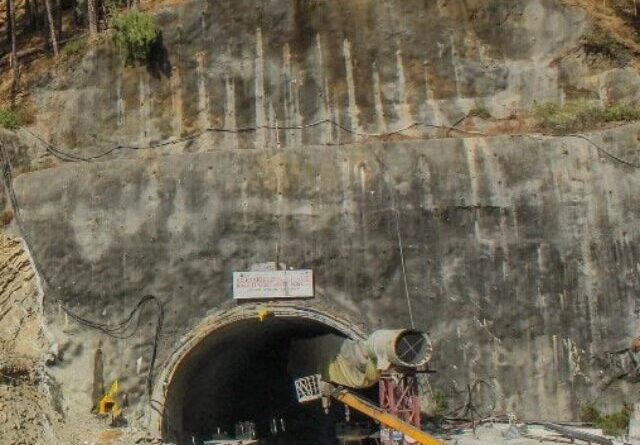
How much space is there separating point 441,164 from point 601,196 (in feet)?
13.8

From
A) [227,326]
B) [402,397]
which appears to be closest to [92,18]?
[227,326]

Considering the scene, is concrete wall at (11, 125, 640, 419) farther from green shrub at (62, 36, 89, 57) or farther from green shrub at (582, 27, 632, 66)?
green shrub at (62, 36, 89, 57)

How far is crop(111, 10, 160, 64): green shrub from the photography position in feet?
85.1

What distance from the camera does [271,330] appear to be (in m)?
25.7

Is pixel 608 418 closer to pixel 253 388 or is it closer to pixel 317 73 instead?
pixel 317 73

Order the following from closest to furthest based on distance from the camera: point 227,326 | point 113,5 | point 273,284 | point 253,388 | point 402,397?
point 402,397, point 273,284, point 227,326, point 113,5, point 253,388

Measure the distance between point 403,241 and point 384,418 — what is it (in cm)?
567

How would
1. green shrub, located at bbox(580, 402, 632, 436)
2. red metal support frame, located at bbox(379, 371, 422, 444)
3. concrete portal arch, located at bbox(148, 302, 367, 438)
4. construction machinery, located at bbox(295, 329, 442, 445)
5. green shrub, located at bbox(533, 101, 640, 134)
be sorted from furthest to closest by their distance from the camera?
green shrub, located at bbox(533, 101, 640, 134) → concrete portal arch, located at bbox(148, 302, 367, 438) → green shrub, located at bbox(580, 402, 632, 436) → red metal support frame, located at bbox(379, 371, 422, 444) → construction machinery, located at bbox(295, 329, 442, 445)

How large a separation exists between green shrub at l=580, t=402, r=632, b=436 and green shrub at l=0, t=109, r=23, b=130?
1826 cm

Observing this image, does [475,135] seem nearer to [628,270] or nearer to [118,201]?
[628,270]

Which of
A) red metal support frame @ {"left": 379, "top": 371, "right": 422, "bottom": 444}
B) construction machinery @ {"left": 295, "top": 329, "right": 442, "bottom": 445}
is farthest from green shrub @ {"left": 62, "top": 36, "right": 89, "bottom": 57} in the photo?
red metal support frame @ {"left": 379, "top": 371, "right": 422, "bottom": 444}

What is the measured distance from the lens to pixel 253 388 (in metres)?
30.2

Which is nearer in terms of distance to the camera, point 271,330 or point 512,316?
point 512,316

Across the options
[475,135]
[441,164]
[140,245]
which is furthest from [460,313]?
[140,245]
